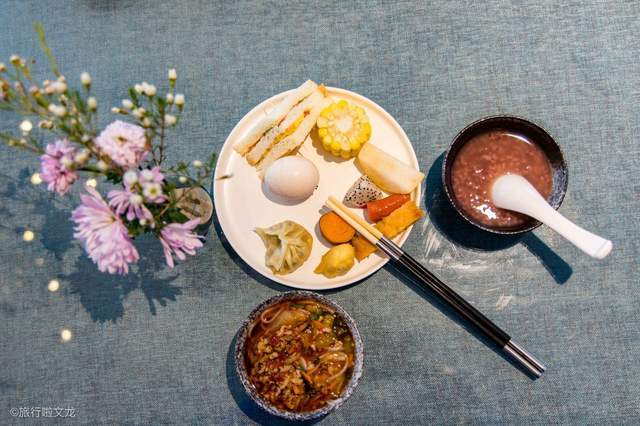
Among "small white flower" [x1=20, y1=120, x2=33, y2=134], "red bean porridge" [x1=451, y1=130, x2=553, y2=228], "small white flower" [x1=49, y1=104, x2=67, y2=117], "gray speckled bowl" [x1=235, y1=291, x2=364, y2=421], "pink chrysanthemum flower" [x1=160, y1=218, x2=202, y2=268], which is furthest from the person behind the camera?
"small white flower" [x1=20, y1=120, x2=33, y2=134]

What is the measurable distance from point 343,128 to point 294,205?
24 cm

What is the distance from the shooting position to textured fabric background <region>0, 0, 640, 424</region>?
1.30 m

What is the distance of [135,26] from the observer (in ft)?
4.69

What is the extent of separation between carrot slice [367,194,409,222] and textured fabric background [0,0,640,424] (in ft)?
0.36

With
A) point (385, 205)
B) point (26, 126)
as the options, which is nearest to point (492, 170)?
point (385, 205)

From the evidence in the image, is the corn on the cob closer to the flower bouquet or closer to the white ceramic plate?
the white ceramic plate

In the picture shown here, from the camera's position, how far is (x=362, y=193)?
50.8 inches

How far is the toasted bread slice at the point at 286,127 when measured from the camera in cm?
131

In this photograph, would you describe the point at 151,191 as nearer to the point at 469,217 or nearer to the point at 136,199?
the point at 136,199

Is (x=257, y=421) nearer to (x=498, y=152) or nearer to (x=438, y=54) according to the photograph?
(x=498, y=152)

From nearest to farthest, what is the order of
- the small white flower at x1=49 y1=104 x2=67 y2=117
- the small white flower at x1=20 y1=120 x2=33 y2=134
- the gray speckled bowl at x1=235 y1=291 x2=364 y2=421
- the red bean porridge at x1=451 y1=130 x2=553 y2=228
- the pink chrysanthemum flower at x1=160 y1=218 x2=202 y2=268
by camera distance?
1. the small white flower at x1=49 y1=104 x2=67 y2=117
2. the pink chrysanthemum flower at x1=160 y1=218 x2=202 y2=268
3. the gray speckled bowl at x1=235 y1=291 x2=364 y2=421
4. the red bean porridge at x1=451 y1=130 x2=553 y2=228
5. the small white flower at x1=20 y1=120 x2=33 y2=134

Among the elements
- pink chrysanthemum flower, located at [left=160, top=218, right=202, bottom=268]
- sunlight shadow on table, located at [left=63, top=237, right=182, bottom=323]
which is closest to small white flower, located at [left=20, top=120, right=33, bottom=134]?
sunlight shadow on table, located at [left=63, top=237, right=182, bottom=323]

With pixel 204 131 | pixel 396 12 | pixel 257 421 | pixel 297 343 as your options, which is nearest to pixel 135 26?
pixel 204 131

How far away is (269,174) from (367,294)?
0.41 m
